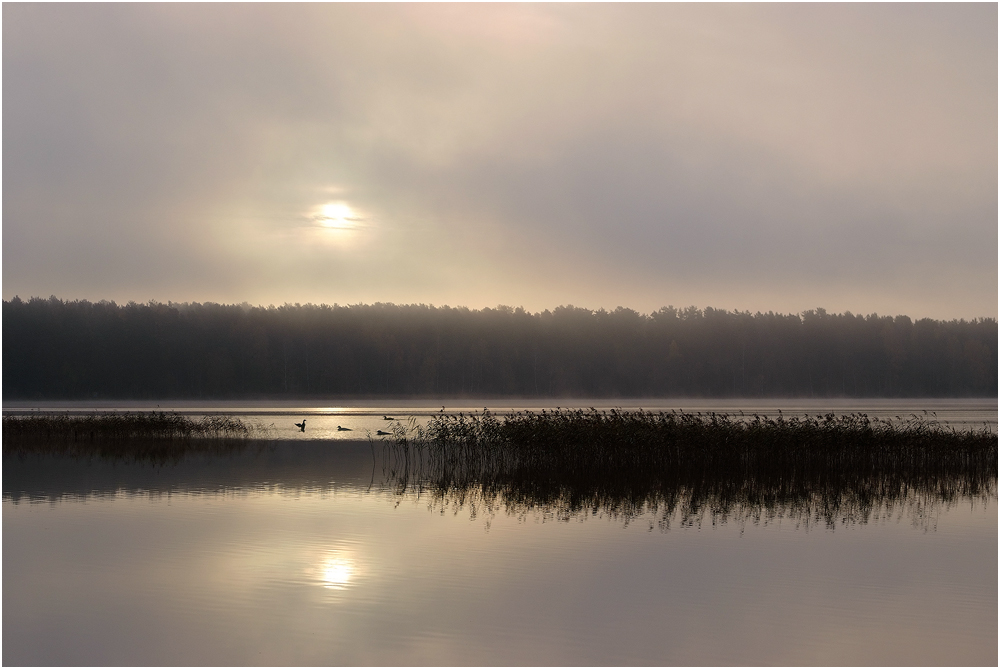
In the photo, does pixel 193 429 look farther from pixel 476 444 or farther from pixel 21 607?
pixel 21 607

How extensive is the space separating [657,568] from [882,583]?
2479mm

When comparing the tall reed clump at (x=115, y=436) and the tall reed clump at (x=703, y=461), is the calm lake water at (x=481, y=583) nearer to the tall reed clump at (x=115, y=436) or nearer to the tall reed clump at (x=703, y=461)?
the tall reed clump at (x=703, y=461)

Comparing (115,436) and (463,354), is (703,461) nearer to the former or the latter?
(115,436)

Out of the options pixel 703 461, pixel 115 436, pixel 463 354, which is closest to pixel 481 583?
pixel 703 461

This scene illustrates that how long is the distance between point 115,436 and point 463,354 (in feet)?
300

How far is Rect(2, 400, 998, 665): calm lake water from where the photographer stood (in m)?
8.02

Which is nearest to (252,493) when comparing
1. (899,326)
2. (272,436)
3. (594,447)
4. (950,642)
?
(594,447)

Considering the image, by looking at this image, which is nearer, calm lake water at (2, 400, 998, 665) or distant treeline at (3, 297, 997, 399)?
calm lake water at (2, 400, 998, 665)

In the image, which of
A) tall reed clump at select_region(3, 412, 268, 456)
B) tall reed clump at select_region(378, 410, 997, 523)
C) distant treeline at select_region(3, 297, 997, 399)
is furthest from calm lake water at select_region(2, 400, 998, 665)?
distant treeline at select_region(3, 297, 997, 399)

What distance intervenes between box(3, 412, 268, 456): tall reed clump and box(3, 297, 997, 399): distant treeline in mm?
78488

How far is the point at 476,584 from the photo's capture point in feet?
33.5

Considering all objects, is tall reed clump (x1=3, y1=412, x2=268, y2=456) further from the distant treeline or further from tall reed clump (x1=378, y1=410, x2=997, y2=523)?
the distant treeline

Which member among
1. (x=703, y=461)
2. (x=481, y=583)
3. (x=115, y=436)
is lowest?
(x=481, y=583)

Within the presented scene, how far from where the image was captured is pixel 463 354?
400 ft
